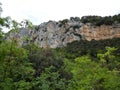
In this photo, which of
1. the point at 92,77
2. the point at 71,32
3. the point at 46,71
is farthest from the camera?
the point at 71,32

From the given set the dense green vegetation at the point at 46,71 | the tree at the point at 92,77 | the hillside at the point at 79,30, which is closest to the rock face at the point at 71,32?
the hillside at the point at 79,30

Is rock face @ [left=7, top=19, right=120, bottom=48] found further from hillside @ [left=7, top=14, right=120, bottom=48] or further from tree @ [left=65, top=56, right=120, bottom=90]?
tree @ [left=65, top=56, right=120, bottom=90]

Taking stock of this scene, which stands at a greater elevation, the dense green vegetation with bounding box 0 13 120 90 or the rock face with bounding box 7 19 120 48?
the rock face with bounding box 7 19 120 48

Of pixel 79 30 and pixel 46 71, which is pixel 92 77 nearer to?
pixel 46 71

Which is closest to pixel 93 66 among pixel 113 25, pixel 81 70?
pixel 81 70

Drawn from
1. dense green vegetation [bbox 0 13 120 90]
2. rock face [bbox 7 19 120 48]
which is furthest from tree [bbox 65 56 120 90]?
rock face [bbox 7 19 120 48]

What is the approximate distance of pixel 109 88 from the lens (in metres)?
21.7

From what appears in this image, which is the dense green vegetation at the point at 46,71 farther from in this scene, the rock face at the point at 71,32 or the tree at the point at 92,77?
the rock face at the point at 71,32

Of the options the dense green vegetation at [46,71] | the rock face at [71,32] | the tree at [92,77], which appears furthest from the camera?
the rock face at [71,32]

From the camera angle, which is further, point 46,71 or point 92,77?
point 46,71

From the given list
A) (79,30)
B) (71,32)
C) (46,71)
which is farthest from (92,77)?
(79,30)

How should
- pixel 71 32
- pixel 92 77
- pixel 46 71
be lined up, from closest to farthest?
pixel 92 77
pixel 46 71
pixel 71 32

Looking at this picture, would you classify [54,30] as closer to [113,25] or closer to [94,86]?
[113,25]

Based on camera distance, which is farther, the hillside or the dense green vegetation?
the hillside
